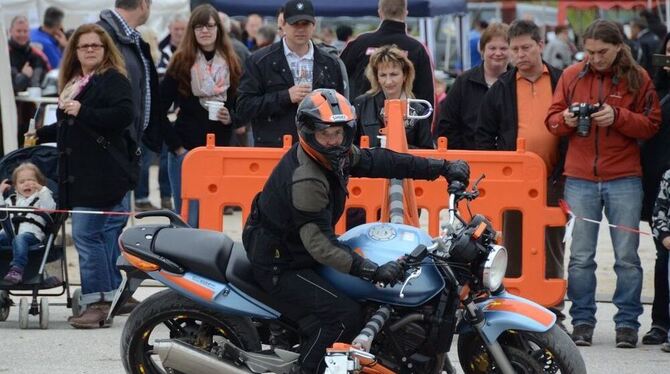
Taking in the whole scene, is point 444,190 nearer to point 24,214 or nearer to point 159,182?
point 24,214

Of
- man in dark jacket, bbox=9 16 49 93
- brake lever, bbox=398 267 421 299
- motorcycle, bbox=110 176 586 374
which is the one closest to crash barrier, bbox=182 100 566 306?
motorcycle, bbox=110 176 586 374

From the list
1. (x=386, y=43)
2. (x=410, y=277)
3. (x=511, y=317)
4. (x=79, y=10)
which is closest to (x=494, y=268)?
(x=511, y=317)

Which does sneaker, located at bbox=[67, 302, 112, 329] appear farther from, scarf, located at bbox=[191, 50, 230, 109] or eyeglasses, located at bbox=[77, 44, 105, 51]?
scarf, located at bbox=[191, 50, 230, 109]

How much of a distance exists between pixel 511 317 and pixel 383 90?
309 cm

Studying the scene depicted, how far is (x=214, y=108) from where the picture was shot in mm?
10312

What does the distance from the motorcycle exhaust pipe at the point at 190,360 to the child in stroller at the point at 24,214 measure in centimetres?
256

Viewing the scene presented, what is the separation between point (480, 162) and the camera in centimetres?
881

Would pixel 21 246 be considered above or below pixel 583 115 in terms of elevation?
below

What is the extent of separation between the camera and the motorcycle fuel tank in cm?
638

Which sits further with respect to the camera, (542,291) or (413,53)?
(413,53)

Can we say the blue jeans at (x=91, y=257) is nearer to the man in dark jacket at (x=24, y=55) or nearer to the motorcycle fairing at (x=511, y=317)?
the motorcycle fairing at (x=511, y=317)

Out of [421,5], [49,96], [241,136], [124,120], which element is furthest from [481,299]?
[421,5]

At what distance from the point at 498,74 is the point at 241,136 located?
19.5 ft

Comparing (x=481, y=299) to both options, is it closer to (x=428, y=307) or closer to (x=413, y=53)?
(x=428, y=307)
